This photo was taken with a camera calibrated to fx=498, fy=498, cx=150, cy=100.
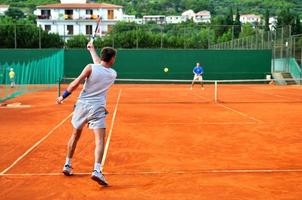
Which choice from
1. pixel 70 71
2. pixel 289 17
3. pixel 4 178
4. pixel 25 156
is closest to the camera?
pixel 4 178

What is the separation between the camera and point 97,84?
618cm

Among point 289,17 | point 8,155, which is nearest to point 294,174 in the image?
point 8,155

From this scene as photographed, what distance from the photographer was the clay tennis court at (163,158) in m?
6.04

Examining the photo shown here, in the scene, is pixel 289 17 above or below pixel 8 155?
above

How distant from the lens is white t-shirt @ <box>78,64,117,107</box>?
20.1 ft

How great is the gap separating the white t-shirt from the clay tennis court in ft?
3.55

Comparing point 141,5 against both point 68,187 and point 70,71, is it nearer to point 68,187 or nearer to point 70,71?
point 70,71

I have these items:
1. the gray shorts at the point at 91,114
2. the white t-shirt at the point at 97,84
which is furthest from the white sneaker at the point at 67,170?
the white t-shirt at the point at 97,84

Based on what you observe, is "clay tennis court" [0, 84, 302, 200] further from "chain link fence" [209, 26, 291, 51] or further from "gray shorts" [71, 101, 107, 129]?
"chain link fence" [209, 26, 291, 51]

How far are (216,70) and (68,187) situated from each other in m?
33.7

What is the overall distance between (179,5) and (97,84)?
195 meters

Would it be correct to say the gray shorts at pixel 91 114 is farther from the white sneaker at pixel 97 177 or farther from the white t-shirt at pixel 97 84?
the white sneaker at pixel 97 177

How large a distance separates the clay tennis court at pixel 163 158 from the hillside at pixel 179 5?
455 feet

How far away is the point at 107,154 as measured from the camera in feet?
27.6
